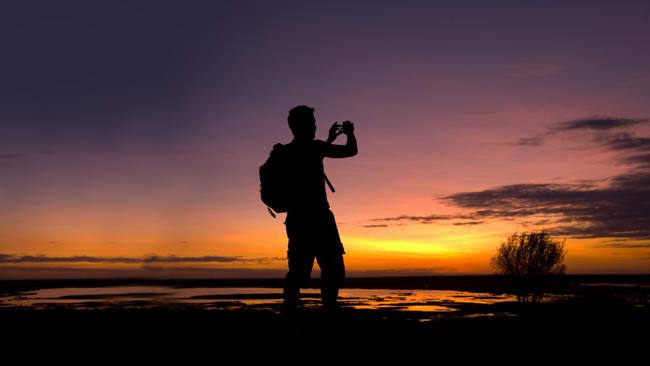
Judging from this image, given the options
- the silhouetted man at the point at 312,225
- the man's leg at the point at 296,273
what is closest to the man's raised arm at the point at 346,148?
the silhouetted man at the point at 312,225

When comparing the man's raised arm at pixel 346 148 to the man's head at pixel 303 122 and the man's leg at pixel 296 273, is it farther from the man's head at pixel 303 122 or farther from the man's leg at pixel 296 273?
the man's leg at pixel 296 273

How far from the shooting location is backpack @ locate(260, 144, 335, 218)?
6.49 meters

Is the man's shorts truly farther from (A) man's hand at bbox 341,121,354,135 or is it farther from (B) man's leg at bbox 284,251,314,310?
(A) man's hand at bbox 341,121,354,135

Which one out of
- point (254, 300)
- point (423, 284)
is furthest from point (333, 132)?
point (423, 284)

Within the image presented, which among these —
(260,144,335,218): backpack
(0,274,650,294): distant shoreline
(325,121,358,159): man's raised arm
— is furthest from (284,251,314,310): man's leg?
(0,274,650,294): distant shoreline

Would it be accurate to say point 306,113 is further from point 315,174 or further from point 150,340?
point 150,340

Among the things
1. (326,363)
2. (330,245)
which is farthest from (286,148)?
(326,363)

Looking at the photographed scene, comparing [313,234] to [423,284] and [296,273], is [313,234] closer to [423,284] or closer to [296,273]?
[296,273]

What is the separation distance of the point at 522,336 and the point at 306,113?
4.74 meters

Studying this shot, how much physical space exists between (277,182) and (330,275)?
1206 mm

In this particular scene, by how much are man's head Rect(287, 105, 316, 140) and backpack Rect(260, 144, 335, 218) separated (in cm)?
30

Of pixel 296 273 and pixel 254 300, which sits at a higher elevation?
pixel 296 273

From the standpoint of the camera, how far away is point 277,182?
21.3ft

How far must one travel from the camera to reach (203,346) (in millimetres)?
7441
